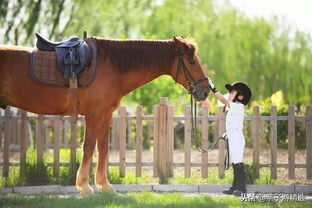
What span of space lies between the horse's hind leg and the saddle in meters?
0.58

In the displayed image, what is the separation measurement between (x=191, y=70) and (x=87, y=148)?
1844 mm

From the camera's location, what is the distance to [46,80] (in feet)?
23.7

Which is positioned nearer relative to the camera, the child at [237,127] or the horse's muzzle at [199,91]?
the horse's muzzle at [199,91]

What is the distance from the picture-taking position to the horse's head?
7.28 meters

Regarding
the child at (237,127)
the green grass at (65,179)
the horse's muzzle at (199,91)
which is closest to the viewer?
the horse's muzzle at (199,91)

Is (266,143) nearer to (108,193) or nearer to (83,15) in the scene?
(108,193)

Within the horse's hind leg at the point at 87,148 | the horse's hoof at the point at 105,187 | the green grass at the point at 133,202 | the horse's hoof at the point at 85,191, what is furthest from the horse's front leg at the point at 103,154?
the green grass at the point at 133,202

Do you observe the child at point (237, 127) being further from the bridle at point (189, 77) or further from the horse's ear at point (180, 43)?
the horse's ear at point (180, 43)

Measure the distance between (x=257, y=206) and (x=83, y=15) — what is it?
21.0m

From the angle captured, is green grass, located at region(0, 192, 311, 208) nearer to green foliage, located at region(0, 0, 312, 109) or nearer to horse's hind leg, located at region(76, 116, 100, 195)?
horse's hind leg, located at region(76, 116, 100, 195)

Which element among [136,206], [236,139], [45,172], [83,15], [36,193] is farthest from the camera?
[83,15]

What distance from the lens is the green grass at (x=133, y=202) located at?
21.6ft

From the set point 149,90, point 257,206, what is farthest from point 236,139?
point 149,90

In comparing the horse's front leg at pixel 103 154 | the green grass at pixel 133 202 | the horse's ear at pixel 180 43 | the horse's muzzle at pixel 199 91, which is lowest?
the green grass at pixel 133 202
